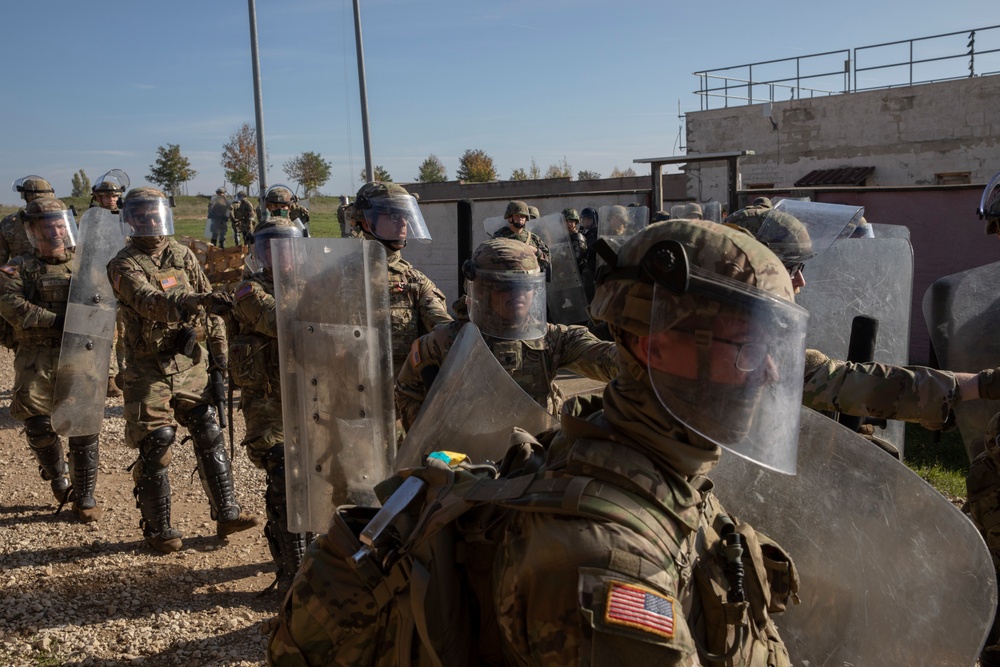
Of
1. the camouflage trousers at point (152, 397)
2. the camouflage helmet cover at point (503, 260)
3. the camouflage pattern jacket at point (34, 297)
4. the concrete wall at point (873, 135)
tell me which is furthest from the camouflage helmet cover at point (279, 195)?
the concrete wall at point (873, 135)

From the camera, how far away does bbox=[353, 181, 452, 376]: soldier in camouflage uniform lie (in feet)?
14.9

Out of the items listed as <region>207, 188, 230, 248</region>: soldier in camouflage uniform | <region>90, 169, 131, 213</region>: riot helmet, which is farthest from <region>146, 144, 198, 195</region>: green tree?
<region>90, 169, 131, 213</region>: riot helmet

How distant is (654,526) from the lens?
1.40 meters

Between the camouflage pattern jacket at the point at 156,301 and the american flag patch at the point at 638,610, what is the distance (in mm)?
4013

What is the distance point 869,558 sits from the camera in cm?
177

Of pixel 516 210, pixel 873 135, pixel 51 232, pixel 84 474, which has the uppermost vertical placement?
pixel 873 135

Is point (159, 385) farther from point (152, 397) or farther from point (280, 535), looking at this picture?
point (280, 535)

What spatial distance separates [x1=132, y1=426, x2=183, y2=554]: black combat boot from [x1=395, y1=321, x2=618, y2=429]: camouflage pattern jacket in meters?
2.23

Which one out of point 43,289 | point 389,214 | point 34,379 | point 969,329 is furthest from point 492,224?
point 969,329

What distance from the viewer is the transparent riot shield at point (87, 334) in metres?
5.38

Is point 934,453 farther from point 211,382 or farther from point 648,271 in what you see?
point 648,271

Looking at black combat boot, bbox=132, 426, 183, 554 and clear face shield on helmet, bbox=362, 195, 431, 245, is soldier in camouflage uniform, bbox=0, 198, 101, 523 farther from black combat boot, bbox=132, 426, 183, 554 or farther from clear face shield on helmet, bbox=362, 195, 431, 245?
clear face shield on helmet, bbox=362, 195, 431, 245

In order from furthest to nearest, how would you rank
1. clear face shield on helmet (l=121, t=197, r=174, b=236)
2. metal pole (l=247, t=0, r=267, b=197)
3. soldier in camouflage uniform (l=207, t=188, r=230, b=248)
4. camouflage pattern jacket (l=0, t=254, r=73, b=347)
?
soldier in camouflage uniform (l=207, t=188, r=230, b=248)
metal pole (l=247, t=0, r=267, b=197)
camouflage pattern jacket (l=0, t=254, r=73, b=347)
clear face shield on helmet (l=121, t=197, r=174, b=236)

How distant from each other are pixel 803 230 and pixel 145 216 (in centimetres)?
369
